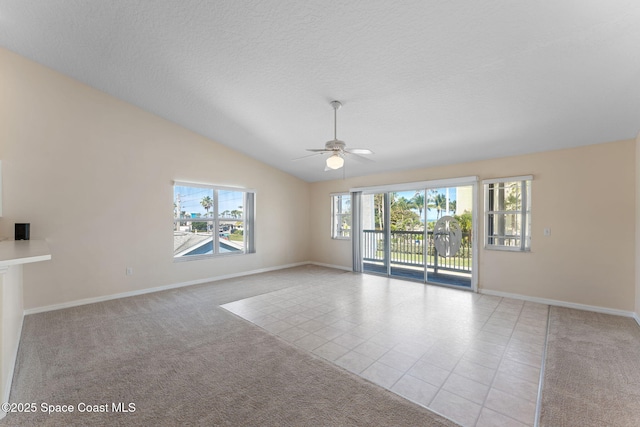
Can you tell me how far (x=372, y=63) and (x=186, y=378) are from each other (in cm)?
333

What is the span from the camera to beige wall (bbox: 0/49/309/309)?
142 inches

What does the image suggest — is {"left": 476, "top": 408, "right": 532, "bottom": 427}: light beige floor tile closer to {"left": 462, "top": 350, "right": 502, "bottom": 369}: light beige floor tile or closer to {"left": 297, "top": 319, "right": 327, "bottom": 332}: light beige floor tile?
{"left": 462, "top": 350, "right": 502, "bottom": 369}: light beige floor tile

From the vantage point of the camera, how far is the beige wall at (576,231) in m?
3.62

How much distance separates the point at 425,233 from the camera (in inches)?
214

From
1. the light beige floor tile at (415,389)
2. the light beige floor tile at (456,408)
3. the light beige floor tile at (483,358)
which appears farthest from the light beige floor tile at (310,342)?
the light beige floor tile at (483,358)

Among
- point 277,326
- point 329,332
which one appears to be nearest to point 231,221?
point 277,326

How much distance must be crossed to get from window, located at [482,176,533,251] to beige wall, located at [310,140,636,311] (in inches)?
4.1

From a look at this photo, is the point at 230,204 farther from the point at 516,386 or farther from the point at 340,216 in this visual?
the point at 516,386

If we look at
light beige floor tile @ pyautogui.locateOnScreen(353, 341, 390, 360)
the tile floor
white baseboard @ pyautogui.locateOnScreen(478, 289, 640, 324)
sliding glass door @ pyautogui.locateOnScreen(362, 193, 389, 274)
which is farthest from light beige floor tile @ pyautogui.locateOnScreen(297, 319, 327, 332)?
A: sliding glass door @ pyautogui.locateOnScreen(362, 193, 389, 274)

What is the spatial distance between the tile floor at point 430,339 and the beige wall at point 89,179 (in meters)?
1.99

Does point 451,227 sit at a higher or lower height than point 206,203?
lower

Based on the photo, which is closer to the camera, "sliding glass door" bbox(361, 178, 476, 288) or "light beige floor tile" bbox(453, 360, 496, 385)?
"light beige floor tile" bbox(453, 360, 496, 385)

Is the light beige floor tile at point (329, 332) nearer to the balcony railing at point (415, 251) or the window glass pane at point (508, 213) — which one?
the balcony railing at point (415, 251)

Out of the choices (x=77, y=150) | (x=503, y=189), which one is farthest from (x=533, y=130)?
(x=77, y=150)
